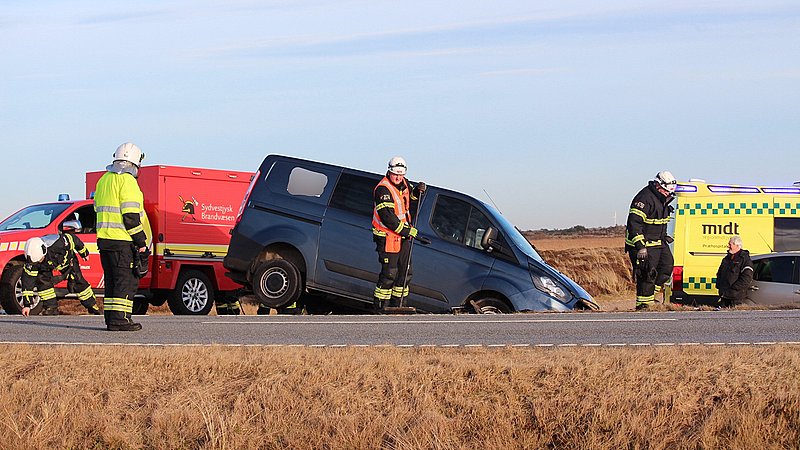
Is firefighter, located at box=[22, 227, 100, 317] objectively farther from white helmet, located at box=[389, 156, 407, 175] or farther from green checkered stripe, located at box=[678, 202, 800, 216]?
green checkered stripe, located at box=[678, 202, 800, 216]

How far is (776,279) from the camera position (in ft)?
58.6

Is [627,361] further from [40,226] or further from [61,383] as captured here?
[40,226]

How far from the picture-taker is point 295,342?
10.9 metres

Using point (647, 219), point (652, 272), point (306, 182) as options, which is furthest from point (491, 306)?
point (306, 182)

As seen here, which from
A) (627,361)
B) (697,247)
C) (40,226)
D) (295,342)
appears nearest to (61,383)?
(295,342)

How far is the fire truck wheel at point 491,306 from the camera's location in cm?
1496

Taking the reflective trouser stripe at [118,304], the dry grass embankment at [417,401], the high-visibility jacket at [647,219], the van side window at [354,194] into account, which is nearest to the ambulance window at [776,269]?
the high-visibility jacket at [647,219]

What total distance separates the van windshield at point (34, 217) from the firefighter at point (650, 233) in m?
9.19

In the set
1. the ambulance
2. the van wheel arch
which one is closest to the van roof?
→ the ambulance

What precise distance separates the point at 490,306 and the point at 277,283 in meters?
2.82

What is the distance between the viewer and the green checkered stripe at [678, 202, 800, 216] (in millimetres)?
18859

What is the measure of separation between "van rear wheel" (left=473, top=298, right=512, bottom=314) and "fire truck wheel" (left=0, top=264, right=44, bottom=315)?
6.91 m

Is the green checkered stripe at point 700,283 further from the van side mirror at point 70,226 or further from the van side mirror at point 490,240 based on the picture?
the van side mirror at point 70,226

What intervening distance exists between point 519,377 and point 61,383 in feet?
11.4
